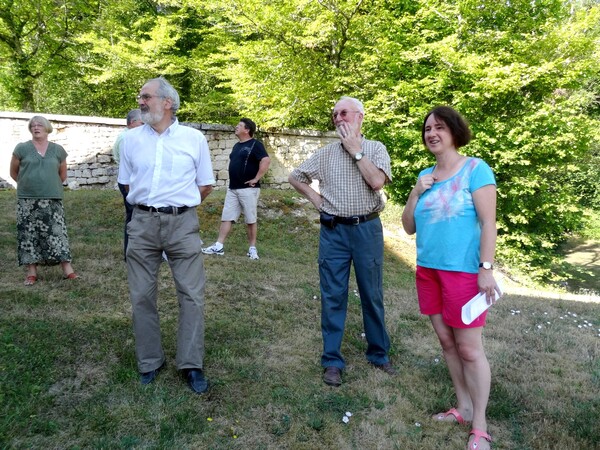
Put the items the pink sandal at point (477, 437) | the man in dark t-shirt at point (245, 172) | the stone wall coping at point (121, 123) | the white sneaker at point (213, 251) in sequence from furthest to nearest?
the stone wall coping at point (121, 123) < the white sneaker at point (213, 251) < the man in dark t-shirt at point (245, 172) < the pink sandal at point (477, 437)

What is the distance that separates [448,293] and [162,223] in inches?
69.4

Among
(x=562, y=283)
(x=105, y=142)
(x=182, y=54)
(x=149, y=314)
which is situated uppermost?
(x=182, y=54)

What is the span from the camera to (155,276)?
9.86 ft

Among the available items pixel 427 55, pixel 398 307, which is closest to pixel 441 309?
pixel 398 307

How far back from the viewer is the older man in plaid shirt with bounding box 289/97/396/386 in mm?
3166

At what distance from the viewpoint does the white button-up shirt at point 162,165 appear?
2881 mm

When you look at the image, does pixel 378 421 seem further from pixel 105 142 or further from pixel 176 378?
pixel 105 142

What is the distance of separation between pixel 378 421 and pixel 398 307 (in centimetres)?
246

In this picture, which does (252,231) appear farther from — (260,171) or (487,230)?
(487,230)

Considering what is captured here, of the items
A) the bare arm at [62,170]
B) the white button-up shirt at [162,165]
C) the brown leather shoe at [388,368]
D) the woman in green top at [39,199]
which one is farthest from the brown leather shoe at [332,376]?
the bare arm at [62,170]

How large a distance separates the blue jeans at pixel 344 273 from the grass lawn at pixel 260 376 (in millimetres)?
312

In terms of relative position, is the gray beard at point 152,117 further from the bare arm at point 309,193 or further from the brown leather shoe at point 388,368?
the brown leather shoe at point 388,368

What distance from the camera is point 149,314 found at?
9.81ft

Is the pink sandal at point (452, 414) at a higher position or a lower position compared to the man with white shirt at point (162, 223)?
lower
